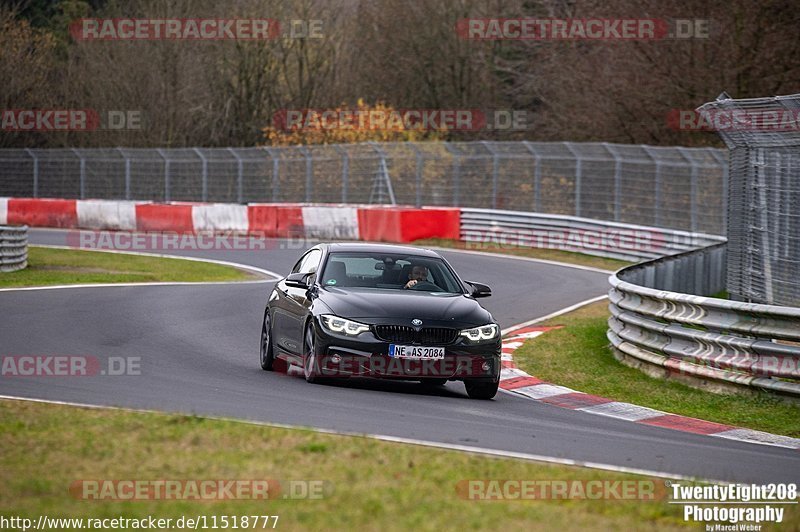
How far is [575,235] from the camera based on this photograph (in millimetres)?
32969

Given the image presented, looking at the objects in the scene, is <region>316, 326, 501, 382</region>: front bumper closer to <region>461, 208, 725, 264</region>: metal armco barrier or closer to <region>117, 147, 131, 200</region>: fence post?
<region>461, 208, 725, 264</region>: metal armco barrier

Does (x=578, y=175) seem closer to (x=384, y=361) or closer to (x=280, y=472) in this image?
(x=384, y=361)

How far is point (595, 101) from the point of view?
42625mm

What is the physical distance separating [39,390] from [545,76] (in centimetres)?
4151

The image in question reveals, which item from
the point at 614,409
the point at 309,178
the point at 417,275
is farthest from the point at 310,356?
the point at 309,178

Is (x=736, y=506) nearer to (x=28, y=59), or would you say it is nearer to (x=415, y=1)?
(x=415, y=1)

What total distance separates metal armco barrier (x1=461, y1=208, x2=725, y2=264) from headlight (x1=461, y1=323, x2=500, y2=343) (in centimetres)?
1579

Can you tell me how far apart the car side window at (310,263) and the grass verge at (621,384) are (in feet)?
8.90

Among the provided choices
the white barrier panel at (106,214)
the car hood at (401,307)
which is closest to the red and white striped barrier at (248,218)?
the white barrier panel at (106,214)

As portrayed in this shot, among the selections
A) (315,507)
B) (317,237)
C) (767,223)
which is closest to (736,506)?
(315,507)

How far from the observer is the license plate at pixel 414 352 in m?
11.6

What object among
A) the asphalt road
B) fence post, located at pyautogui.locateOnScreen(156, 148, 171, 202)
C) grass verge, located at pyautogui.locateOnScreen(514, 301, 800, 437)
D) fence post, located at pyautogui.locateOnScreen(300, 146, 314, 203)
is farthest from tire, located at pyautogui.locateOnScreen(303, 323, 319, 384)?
fence post, located at pyautogui.locateOnScreen(156, 148, 171, 202)

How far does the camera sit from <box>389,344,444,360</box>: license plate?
11.6m

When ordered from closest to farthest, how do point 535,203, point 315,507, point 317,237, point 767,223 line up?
1. point 315,507
2. point 767,223
3. point 535,203
4. point 317,237
